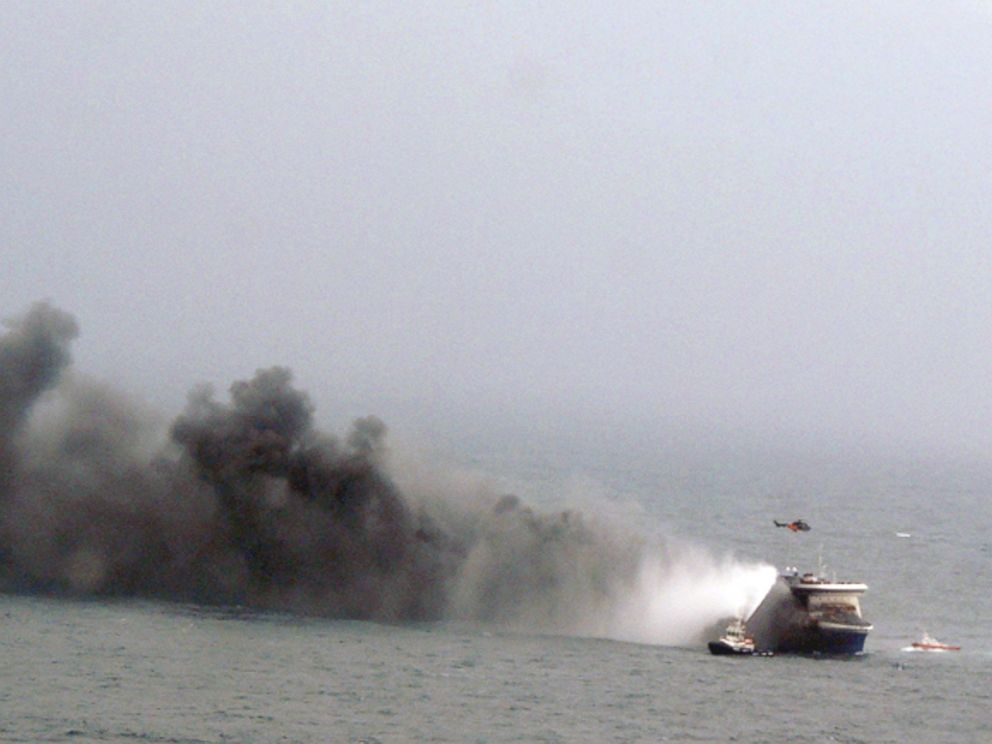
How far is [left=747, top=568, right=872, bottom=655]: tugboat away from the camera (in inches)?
3620

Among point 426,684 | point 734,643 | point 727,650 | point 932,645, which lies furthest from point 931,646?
point 426,684

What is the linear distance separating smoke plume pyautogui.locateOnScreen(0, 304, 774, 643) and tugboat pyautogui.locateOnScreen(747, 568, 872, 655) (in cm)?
161

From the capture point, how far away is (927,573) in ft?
438

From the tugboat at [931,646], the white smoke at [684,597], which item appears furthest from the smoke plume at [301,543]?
the tugboat at [931,646]

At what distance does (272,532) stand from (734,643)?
84.7 feet

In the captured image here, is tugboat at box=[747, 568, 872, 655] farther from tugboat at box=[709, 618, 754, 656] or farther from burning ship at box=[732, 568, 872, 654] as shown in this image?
tugboat at box=[709, 618, 754, 656]

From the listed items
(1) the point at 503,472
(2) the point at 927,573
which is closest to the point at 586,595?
(2) the point at 927,573

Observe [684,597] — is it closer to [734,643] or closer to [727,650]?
[734,643]

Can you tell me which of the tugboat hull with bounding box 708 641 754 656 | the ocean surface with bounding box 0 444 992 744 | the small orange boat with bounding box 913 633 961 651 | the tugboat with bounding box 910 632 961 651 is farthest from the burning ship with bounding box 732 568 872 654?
the small orange boat with bounding box 913 633 961 651

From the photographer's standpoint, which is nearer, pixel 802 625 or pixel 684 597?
pixel 802 625

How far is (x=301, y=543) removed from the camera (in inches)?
3755

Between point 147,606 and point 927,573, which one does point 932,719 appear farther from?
point 927,573

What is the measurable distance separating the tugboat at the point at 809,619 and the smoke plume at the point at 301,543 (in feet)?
5.29

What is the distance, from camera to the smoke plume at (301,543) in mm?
94438
